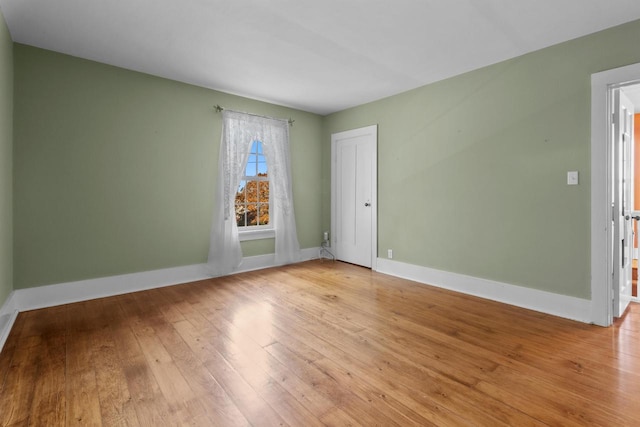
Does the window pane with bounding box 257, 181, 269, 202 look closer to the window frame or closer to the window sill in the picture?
the window frame

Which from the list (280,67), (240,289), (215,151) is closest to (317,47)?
(280,67)

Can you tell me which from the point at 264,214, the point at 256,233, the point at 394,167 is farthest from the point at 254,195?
the point at 394,167

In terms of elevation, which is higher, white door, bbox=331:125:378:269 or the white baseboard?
white door, bbox=331:125:378:269

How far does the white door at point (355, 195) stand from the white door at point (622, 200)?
8.66 ft

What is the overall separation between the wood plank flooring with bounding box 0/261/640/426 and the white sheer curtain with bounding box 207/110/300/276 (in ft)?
3.52

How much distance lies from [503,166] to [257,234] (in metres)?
3.39

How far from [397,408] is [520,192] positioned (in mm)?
2580

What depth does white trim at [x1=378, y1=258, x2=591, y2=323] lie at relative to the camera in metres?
2.85

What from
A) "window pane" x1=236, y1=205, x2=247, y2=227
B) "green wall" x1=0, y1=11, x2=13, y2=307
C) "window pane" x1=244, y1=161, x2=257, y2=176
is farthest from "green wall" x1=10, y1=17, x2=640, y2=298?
"window pane" x1=244, y1=161, x2=257, y2=176

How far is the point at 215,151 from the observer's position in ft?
14.2

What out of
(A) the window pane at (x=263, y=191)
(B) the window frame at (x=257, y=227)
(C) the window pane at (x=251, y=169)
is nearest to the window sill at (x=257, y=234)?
(B) the window frame at (x=257, y=227)

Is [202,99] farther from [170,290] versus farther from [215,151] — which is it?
[170,290]

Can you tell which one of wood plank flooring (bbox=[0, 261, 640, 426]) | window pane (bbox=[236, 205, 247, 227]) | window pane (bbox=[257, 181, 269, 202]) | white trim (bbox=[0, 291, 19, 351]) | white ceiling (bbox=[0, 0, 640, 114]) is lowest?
wood plank flooring (bbox=[0, 261, 640, 426])

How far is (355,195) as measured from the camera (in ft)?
16.6
